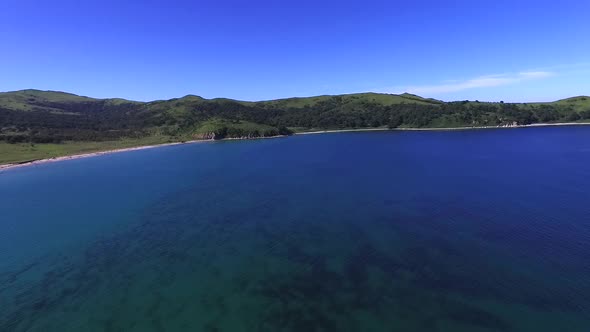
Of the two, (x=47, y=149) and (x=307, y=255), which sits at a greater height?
(x=47, y=149)

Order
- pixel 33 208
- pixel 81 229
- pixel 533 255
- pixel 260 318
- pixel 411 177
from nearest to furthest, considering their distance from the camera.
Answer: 1. pixel 260 318
2. pixel 533 255
3. pixel 81 229
4. pixel 33 208
5. pixel 411 177

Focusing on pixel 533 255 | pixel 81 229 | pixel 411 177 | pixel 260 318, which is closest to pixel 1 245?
pixel 81 229

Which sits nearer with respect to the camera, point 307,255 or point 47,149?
point 307,255

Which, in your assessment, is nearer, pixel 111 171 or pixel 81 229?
pixel 81 229

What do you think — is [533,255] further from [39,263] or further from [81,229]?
[81,229]

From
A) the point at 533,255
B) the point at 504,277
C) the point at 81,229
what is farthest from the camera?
the point at 81,229

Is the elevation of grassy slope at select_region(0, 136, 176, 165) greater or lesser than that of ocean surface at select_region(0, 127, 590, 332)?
greater

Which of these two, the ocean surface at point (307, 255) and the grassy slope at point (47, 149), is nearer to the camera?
the ocean surface at point (307, 255)

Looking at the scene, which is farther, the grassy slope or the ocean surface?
the grassy slope
